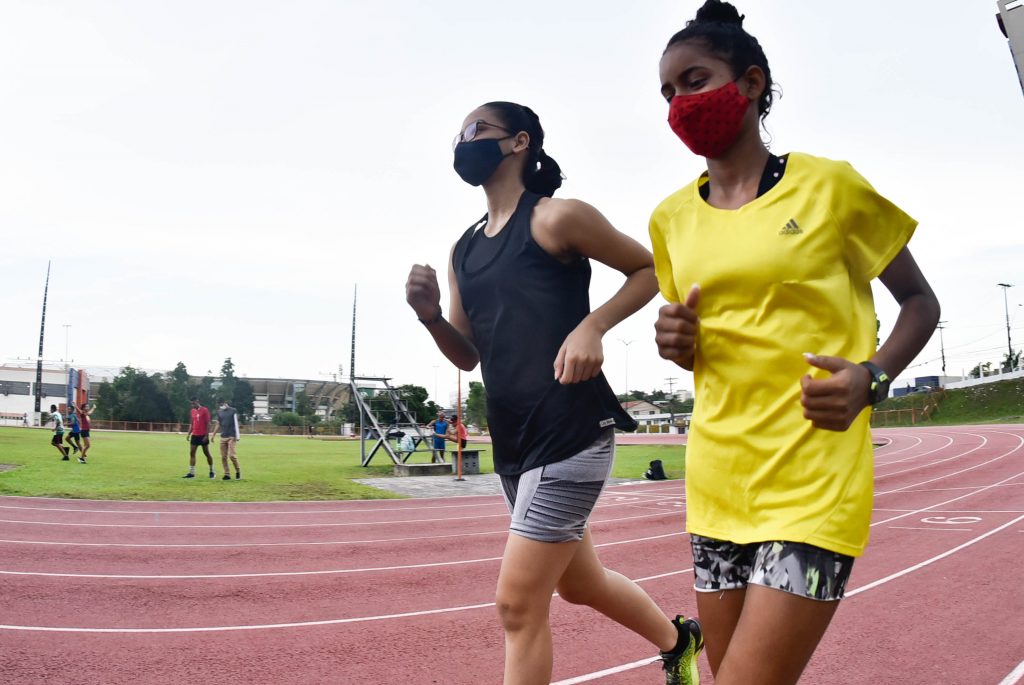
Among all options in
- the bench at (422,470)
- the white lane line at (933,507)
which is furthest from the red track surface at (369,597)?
the bench at (422,470)

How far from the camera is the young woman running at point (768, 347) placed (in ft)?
5.07

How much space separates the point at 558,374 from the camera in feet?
7.06

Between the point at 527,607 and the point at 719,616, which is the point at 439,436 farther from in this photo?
the point at 719,616

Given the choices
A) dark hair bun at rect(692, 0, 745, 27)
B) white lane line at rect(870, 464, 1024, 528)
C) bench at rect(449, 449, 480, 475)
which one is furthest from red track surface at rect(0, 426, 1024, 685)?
bench at rect(449, 449, 480, 475)

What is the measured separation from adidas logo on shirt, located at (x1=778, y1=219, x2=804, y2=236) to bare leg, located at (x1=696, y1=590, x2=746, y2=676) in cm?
78

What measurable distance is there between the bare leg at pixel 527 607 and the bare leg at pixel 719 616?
2.03ft

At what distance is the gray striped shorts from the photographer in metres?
2.36

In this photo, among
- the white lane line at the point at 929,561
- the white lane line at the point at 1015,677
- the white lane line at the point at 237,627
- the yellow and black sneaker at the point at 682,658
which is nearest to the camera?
the yellow and black sneaker at the point at 682,658

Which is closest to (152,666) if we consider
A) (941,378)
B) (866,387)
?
(866,387)

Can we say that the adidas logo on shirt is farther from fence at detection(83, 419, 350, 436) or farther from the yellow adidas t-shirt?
fence at detection(83, 419, 350, 436)

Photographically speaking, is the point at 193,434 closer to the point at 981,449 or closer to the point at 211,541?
the point at 211,541

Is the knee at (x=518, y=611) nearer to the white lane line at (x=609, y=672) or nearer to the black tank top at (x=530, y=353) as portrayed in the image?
the black tank top at (x=530, y=353)

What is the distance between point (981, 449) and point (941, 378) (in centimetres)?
6167

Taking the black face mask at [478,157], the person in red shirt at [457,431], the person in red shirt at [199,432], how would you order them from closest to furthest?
the black face mask at [478,157] → the person in red shirt at [199,432] → the person in red shirt at [457,431]
